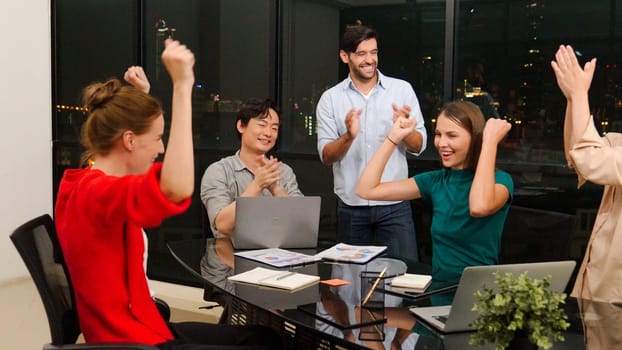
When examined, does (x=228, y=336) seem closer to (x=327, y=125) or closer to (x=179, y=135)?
(x=179, y=135)

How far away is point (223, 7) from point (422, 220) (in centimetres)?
221

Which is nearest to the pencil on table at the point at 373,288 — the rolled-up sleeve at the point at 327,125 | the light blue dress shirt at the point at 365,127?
the light blue dress shirt at the point at 365,127

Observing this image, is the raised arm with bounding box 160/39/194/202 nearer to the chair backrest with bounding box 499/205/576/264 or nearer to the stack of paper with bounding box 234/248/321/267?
the stack of paper with bounding box 234/248/321/267

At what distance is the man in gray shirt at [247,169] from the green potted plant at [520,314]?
1842 millimetres

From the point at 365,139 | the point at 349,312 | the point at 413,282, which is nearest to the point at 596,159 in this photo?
the point at 413,282

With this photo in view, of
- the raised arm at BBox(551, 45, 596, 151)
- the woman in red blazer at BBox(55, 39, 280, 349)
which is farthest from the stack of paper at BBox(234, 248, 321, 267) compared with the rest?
the raised arm at BBox(551, 45, 596, 151)

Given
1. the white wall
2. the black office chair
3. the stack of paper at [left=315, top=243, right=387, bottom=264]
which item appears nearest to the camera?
the black office chair

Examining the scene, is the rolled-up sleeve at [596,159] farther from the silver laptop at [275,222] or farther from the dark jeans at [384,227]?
the dark jeans at [384,227]

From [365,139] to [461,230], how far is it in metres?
1.13

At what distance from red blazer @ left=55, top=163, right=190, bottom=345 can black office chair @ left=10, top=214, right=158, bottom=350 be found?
36 mm

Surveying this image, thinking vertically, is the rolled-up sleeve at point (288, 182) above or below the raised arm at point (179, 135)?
below

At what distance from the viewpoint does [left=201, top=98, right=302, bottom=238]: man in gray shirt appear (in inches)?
130

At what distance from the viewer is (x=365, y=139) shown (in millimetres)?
3670

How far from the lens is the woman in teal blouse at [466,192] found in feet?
8.41
